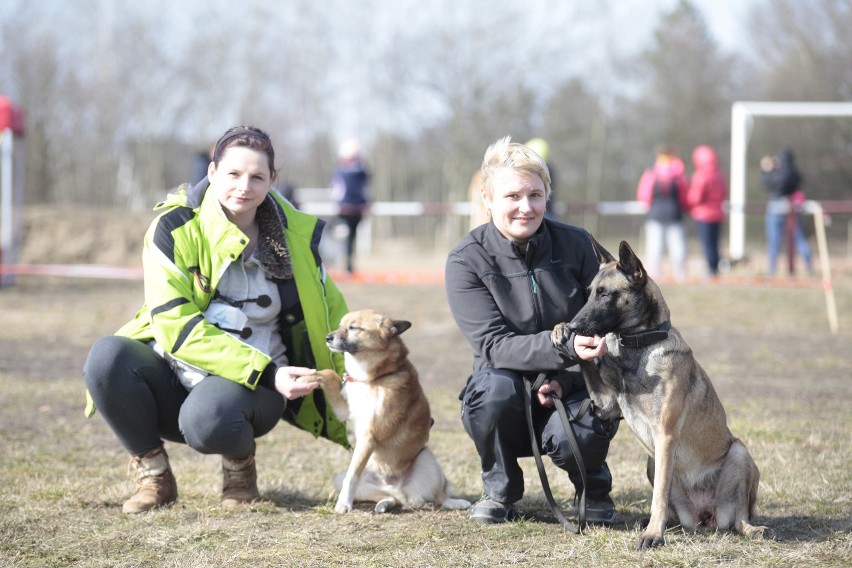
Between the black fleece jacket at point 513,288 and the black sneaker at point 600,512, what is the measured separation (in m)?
0.62

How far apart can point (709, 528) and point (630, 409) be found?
62 cm

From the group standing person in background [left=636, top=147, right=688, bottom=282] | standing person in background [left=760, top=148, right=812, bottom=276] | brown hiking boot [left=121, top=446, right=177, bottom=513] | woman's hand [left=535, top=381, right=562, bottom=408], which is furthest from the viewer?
standing person in background [left=760, top=148, right=812, bottom=276]

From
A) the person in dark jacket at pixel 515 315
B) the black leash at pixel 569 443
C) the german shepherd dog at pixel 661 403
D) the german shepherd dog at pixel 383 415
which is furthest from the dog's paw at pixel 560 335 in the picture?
the german shepherd dog at pixel 383 415

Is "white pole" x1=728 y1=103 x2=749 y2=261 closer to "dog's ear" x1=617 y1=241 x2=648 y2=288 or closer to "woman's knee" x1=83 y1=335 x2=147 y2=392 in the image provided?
"dog's ear" x1=617 y1=241 x2=648 y2=288

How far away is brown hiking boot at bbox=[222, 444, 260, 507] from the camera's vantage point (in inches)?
158

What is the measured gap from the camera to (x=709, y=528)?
3561mm

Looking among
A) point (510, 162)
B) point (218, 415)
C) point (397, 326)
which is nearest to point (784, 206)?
point (397, 326)

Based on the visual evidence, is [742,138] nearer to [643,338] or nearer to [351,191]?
[351,191]

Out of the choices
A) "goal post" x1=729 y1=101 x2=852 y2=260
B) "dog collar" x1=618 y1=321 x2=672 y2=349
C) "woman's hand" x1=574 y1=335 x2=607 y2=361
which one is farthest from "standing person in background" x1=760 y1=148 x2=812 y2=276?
"woman's hand" x1=574 y1=335 x2=607 y2=361

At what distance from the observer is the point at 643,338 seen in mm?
3387

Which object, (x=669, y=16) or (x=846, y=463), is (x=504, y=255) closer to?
(x=846, y=463)

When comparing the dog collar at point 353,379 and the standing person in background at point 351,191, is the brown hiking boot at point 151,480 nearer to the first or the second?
the dog collar at point 353,379

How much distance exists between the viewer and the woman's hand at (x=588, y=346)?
3.27m

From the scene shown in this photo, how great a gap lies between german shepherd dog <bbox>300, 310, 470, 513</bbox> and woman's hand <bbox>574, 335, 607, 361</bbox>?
101 cm
